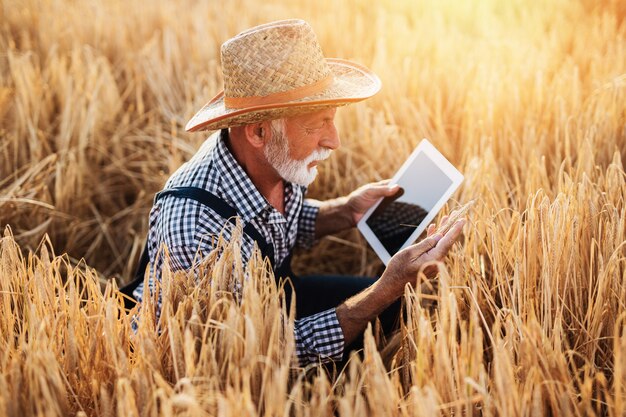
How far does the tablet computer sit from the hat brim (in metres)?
0.25

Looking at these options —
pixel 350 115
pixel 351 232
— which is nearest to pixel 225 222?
pixel 351 232

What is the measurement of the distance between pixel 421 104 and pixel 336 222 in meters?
0.74

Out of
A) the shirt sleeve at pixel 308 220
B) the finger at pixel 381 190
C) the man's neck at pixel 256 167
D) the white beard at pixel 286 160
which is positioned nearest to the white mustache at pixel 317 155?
the white beard at pixel 286 160

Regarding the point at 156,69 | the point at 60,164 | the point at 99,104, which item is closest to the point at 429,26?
the point at 156,69

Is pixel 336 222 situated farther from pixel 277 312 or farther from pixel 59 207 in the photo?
pixel 59 207

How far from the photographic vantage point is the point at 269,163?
1662 millimetres

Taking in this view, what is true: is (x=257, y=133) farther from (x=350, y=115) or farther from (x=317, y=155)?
(x=350, y=115)

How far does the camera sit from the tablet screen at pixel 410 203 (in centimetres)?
171

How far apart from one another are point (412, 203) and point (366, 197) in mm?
169

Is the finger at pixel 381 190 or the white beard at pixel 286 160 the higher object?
the white beard at pixel 286 160

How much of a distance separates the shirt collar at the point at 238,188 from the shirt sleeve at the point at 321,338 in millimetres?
343

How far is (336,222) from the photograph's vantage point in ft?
6.51

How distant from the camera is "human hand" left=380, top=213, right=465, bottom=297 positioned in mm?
1347

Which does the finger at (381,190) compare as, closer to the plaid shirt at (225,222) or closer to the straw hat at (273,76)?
the plaid shirt at (225,222)
